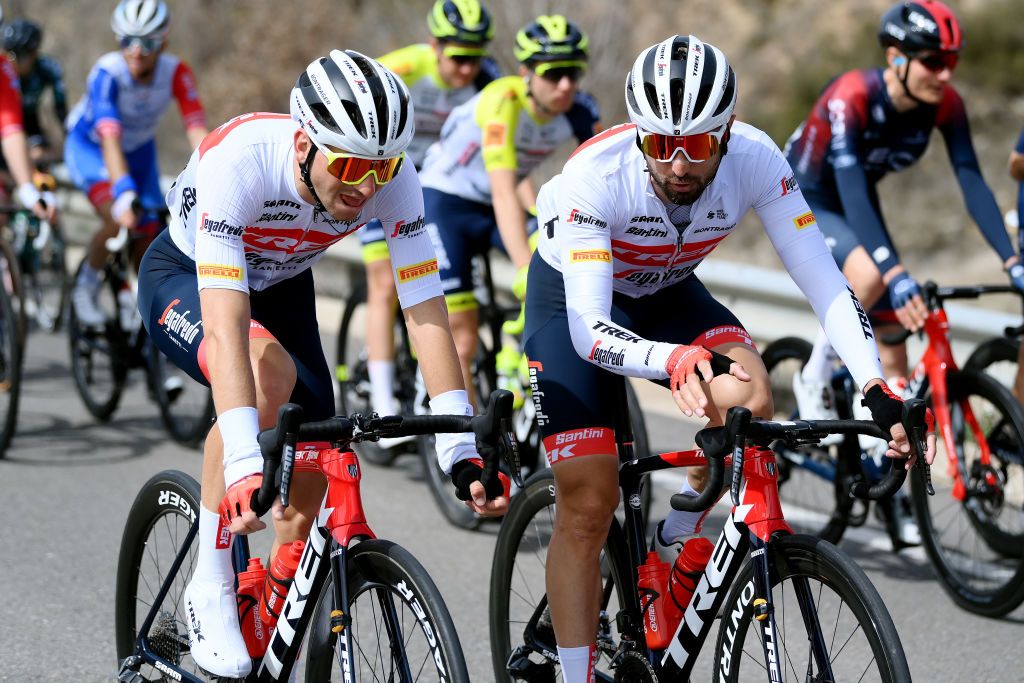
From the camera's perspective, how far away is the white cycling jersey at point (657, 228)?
4.08m

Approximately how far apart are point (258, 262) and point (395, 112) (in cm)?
91

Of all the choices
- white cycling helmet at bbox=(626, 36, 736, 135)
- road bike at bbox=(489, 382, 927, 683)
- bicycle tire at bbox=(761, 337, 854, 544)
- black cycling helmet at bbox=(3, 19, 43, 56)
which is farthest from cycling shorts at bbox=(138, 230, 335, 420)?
black cycling helmet at bbox=(3, 19, 43, 56)

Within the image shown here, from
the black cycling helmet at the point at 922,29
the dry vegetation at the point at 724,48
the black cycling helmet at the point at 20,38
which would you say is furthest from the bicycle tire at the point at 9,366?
the dry vegetation at the point at 724,48

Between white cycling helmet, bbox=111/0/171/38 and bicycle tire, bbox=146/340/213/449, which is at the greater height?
white cycling helmet, bbox=111/0/171/38

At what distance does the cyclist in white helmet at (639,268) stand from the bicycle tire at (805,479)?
182cm

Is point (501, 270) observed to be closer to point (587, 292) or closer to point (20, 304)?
point (20, 304)

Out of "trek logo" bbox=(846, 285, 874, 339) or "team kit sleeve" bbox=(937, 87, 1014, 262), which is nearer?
"trek logo" bbox=(846, 285, 874, 339)

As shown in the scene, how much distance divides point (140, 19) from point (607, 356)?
5.84 meters

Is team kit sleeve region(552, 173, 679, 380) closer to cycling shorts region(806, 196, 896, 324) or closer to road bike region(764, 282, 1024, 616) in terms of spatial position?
road bike region(764, 282, 1024, 616)

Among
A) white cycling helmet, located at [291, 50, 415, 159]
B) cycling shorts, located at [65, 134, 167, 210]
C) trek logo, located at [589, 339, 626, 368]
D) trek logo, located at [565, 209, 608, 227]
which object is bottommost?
trek logo, located at [589, 339, 626, 368]

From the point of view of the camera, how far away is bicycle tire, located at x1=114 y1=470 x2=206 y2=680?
4.40m

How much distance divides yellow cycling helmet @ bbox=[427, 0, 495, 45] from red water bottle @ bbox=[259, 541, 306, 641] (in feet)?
14.2

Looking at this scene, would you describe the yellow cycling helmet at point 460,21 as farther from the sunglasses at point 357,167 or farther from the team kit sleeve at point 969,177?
the sunglasses at point 357,167

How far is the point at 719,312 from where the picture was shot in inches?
179
